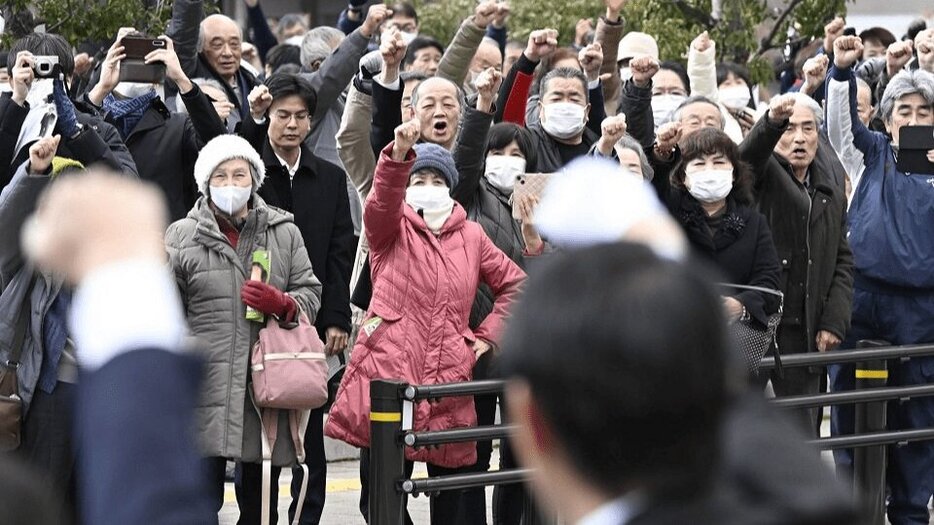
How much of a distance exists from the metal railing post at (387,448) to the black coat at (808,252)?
9.35ft

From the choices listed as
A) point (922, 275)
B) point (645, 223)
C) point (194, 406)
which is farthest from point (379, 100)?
point (194, 406)

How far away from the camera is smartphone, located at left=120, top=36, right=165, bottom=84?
832cm

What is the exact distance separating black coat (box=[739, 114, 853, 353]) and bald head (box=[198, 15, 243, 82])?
10.1 feet

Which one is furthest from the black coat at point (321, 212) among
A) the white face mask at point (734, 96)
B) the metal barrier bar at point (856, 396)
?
the white face mask at point (734, 96)

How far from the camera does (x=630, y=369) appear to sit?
1732mm

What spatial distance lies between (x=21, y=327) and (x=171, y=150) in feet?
6.54

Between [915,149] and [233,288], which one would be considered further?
[915,149]

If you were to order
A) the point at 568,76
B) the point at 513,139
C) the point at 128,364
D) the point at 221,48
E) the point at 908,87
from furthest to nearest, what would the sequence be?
the point at 221,48 < the point at 908,87 < the point at 568,76 < the point at 513,139 < the point at 128,364

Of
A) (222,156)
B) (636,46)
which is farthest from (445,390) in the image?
(636,46)

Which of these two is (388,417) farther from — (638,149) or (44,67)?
(44,67)

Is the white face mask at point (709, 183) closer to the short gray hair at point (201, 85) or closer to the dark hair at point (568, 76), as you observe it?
the dark hair at point (568, 76)

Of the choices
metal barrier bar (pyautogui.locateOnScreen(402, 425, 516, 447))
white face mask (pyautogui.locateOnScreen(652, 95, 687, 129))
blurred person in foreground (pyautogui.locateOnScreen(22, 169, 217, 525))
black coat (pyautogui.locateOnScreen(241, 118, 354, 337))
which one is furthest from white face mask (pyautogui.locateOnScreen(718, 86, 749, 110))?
blurred person in foreground (pyautogui.locateOnScreen(22, 169, 217, 525))

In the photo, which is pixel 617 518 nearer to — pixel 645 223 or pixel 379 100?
pixel 645 223

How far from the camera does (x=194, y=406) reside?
1965 mm
